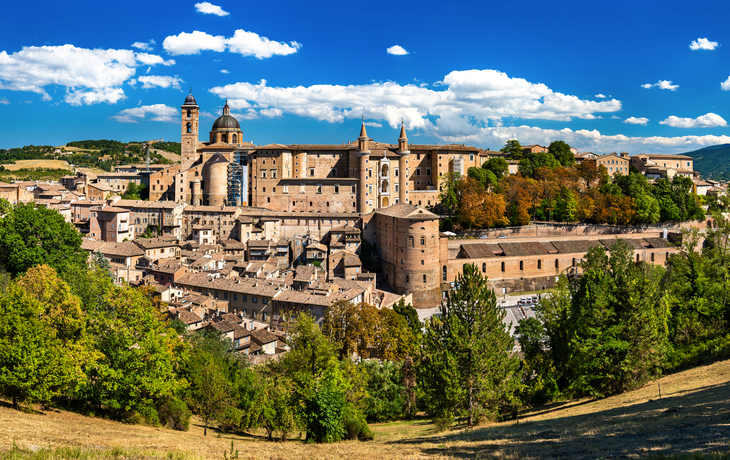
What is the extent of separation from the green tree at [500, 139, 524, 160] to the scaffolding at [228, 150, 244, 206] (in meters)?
44.3

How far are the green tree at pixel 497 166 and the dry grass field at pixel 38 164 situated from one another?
9400 centimetres

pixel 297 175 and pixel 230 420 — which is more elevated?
pixel 297 175

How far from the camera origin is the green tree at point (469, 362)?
17297mm

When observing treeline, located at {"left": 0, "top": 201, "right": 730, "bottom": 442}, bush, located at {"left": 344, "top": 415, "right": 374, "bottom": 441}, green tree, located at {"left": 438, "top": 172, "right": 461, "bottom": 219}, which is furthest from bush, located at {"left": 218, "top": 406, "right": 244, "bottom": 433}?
green tree, located at {"left": 438, "top": 172, "right": 461, "bottom": 219}

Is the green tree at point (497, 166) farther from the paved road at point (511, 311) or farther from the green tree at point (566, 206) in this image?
the paved road at point (511, 311)

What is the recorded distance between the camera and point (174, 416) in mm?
18906

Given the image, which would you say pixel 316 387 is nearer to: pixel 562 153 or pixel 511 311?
pixel 511 311

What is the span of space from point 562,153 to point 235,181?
167ft

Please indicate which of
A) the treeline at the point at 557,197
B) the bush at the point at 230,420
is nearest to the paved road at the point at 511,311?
the treeline at the point at 557,197

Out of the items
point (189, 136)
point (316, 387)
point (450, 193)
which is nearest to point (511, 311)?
point (450, 193)

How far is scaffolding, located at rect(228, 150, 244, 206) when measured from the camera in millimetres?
64625

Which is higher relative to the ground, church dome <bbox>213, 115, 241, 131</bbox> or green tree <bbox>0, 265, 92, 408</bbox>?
church dome <bbox>213, 115, 241, 131</bbox>

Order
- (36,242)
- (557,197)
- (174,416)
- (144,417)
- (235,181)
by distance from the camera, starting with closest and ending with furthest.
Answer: (144,417) → (174,416) → (36,242) → (235,181) → (557,197)

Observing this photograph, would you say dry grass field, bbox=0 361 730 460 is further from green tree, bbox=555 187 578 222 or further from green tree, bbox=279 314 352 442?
green tree, bbox=555 187 578 222
